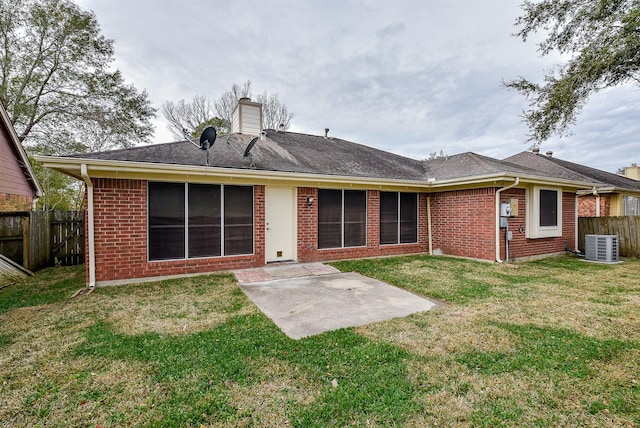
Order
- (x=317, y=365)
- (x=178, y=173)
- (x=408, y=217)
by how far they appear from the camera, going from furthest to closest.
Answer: (x=408, y=217), (x=178, y=173), (x=317, y=365)

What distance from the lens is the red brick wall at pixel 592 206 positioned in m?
12.2

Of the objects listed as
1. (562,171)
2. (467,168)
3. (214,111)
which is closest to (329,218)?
(467,168)

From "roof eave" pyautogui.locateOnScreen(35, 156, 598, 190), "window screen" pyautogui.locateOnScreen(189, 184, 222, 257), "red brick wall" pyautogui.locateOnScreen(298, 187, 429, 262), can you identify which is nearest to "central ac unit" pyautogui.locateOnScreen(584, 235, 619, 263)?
"roof eave" pyautogui.locateOnScreen(35, 156, 598, 190)

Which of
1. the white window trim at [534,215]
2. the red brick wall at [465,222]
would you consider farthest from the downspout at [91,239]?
the white window trim at [534,215]

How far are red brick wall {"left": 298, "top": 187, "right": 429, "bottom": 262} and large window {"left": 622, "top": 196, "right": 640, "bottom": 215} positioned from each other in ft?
33.0

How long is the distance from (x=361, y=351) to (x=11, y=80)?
17.8m

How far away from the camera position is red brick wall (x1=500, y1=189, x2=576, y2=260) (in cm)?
799

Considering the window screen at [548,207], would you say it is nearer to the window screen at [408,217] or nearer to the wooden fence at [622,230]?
the wooden fence at [622,230]

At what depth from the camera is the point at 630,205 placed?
12727 mm

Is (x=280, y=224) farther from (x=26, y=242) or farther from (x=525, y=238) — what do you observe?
(x=525, y=238)

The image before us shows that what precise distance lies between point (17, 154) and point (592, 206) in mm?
22341

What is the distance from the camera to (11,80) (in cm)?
1224

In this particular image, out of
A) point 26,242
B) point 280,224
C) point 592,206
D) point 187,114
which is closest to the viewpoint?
point 26,242

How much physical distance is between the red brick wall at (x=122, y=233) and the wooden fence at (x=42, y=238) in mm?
3417
